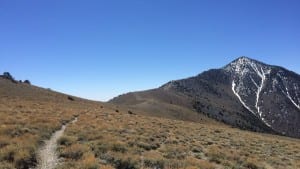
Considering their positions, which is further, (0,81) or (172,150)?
(0,81)

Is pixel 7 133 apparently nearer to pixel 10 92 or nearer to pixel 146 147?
pixel 146 147

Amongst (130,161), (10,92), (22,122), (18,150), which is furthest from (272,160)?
(10,92)

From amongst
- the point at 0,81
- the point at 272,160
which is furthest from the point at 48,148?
the point at 0,81

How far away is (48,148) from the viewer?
17.8 meters

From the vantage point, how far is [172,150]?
811 inches

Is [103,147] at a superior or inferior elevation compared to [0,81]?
inferior

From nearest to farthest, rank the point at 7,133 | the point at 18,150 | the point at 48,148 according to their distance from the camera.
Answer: the point at 18,150 → the point at 48,148 → the point at 7,133

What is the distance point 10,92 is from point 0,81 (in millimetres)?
12083

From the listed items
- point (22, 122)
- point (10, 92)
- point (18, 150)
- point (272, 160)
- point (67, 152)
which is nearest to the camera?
point (18, 150)

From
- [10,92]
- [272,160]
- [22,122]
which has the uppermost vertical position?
[10,92]

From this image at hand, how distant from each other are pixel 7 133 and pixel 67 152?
6.29 metres

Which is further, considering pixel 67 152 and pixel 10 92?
pixel 10 92

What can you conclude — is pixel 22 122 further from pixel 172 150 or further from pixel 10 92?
pixel 10 92

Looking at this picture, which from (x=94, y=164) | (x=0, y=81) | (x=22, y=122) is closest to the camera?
(x=94, y=164)
